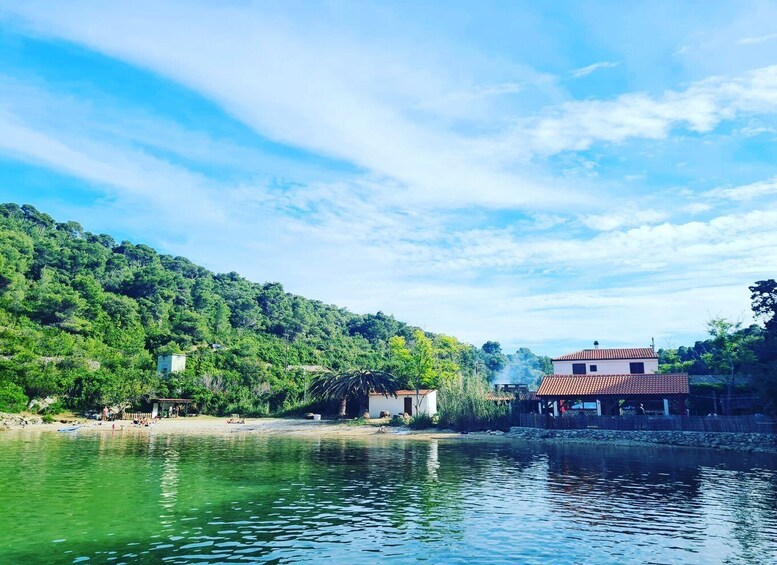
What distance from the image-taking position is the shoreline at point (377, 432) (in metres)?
41.7

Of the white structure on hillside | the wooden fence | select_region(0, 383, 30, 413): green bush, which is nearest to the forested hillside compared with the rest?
select_region(0, 383, 30, 413): green bush

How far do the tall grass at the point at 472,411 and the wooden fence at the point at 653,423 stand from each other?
2.15 meters

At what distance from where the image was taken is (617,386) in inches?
1934

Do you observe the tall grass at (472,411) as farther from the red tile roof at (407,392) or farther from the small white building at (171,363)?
the small white building at (171,363)

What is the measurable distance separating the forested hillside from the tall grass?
10468mm

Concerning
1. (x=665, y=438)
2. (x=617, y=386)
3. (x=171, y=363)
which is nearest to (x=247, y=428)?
(x=171, y=363)

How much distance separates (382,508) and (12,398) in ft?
175

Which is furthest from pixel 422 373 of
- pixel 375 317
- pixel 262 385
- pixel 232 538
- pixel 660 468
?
pixel 375 317

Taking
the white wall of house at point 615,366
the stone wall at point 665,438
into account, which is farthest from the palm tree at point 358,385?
the white wall of house at point 615,366

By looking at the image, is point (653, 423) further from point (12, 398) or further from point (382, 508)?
point (12, 398)

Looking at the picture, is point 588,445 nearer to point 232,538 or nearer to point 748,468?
point 748,468

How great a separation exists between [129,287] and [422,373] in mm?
71717

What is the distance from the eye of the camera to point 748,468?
102 ft

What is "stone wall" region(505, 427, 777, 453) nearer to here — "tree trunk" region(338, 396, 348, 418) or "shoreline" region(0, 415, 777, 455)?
"shoreline" region(0, 415, 777, 455)
